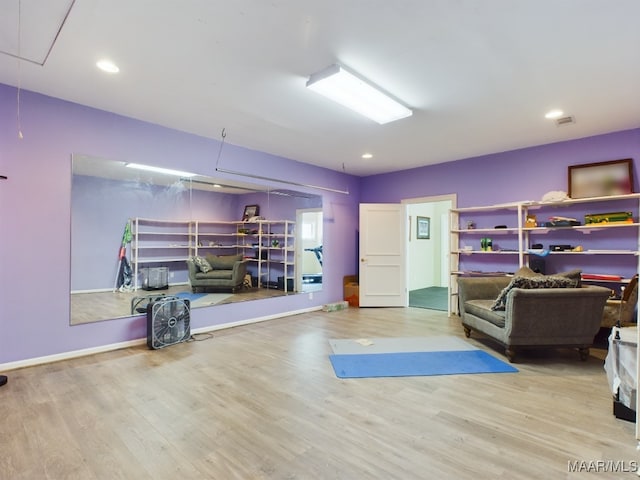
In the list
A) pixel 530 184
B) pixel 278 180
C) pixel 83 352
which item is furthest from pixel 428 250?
pixel 83 352

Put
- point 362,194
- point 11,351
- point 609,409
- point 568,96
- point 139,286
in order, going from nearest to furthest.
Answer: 1. point 609,409
2. point 11,351
3. point 568,96
4. point 139,286
5. point 362,194

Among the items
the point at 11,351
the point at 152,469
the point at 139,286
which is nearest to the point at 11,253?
the point at 11,351

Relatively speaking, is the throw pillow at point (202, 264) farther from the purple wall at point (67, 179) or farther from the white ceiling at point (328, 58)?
the white ceiling at point (328, 58)

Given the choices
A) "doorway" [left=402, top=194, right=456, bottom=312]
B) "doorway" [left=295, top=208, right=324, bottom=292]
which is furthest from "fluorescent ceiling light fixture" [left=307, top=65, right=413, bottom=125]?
"doorway" [left=402, top=194, right=456, bottom=312]

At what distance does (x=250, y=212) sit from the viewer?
511cm

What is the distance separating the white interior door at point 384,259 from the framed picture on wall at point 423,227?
97.0 inches

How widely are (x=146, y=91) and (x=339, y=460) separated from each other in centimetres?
344

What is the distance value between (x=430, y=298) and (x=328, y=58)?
19.3 ft

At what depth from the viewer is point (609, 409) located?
231cm

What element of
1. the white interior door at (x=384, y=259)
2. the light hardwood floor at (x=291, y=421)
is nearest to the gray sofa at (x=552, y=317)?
the light hardwood floor at (x=291, y=421)

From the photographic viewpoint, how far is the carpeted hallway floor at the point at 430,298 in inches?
246

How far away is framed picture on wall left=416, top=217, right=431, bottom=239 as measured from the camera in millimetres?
8492

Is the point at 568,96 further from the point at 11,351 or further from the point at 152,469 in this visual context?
the point at 11,351

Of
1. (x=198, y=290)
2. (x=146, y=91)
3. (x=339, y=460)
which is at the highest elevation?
(x=146, y=91)
